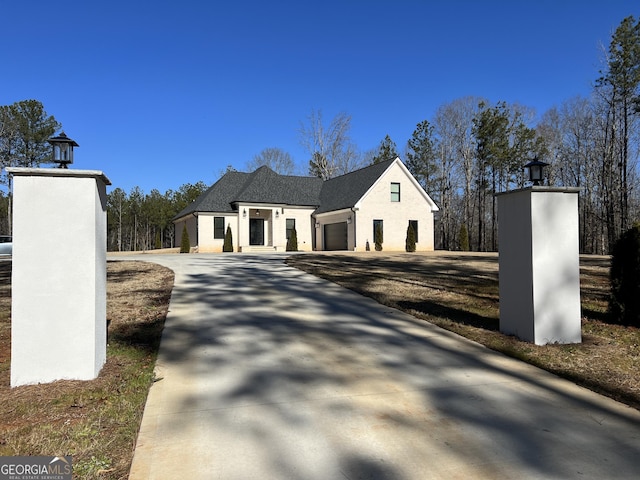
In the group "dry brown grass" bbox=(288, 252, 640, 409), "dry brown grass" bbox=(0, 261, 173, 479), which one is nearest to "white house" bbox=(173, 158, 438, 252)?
"dry brown grass" bbox=(288, 252, 640, 409)

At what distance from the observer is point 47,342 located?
11.4ft

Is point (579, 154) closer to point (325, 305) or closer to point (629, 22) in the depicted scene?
point (629, 22)

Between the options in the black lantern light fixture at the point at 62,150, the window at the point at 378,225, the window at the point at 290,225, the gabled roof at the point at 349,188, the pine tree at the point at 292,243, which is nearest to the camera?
the black lantern light fixture at the point at 62,150

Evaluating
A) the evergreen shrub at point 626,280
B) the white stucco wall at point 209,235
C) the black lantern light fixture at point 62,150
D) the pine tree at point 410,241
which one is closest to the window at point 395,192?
the pine tree at point 410,241

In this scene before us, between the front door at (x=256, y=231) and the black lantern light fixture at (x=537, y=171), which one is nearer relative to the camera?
the black lantern light fixture at (x=537, y=171)

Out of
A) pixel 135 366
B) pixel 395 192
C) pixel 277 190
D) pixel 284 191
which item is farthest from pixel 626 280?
pixel 284 191

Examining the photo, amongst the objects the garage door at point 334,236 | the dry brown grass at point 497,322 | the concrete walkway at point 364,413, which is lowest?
the concrete walkway at point 364,413

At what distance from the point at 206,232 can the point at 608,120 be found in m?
29.2

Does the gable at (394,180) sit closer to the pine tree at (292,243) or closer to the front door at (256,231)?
the pine tree at (292,243)

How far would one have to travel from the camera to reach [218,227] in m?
25.8

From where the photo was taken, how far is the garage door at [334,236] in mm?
28108

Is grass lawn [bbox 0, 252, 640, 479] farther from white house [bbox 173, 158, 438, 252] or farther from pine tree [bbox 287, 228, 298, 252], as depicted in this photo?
pine tree [bbox 287, 228, 298, 252]

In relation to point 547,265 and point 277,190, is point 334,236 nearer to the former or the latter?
point 277,190

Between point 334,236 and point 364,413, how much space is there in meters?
25.6
